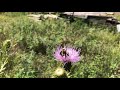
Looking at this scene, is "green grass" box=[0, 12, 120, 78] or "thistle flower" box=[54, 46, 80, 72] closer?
"thistle flower" box=[54, 46, 80, 72]

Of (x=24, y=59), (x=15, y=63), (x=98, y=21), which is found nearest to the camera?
(x=15, y=63)

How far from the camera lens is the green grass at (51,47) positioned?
5.37 m

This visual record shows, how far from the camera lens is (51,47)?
703 centimetres

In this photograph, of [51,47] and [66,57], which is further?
[51,47]

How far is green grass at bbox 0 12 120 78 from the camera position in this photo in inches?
211

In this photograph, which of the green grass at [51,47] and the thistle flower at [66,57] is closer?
the thistle flower at [66,57]

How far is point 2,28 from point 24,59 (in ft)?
6.67
